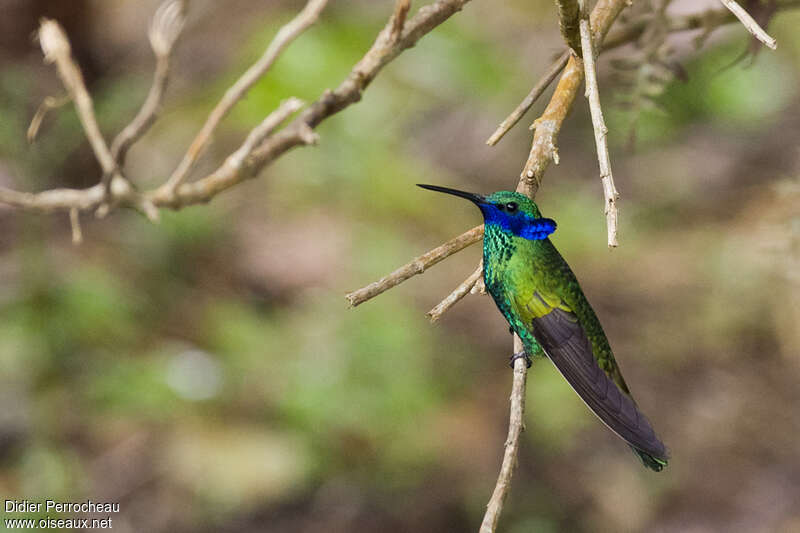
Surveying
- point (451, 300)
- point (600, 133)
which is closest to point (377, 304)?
point (451, 300)

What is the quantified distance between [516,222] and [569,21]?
44 centimetres

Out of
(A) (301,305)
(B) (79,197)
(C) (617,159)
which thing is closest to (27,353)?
(A) (301,305)

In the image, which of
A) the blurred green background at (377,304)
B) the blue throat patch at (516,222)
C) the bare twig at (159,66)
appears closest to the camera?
the blue throat patch at (516,222)

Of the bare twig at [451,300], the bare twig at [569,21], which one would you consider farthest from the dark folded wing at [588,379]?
the bare twig at [569,21]

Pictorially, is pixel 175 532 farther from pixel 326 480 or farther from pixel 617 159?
pixel 617 159

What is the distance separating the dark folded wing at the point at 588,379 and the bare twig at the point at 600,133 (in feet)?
1.77

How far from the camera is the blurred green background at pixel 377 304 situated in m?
4.49

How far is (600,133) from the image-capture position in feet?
4.39

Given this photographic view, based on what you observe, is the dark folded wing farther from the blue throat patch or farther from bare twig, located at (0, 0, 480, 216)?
bare twig, located at (0, 0, 480, 216)

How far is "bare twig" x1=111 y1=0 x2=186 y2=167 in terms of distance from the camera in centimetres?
195

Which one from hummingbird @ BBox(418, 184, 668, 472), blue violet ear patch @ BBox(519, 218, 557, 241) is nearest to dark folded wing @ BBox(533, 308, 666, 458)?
hummingbird @ BBox(418, 184, 668, 472)

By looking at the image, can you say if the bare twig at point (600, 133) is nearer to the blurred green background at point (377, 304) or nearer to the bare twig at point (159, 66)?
the bare twig at point (159, 66)

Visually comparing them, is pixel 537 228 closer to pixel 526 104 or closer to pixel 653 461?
pixel 526 104

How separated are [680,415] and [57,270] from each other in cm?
374
